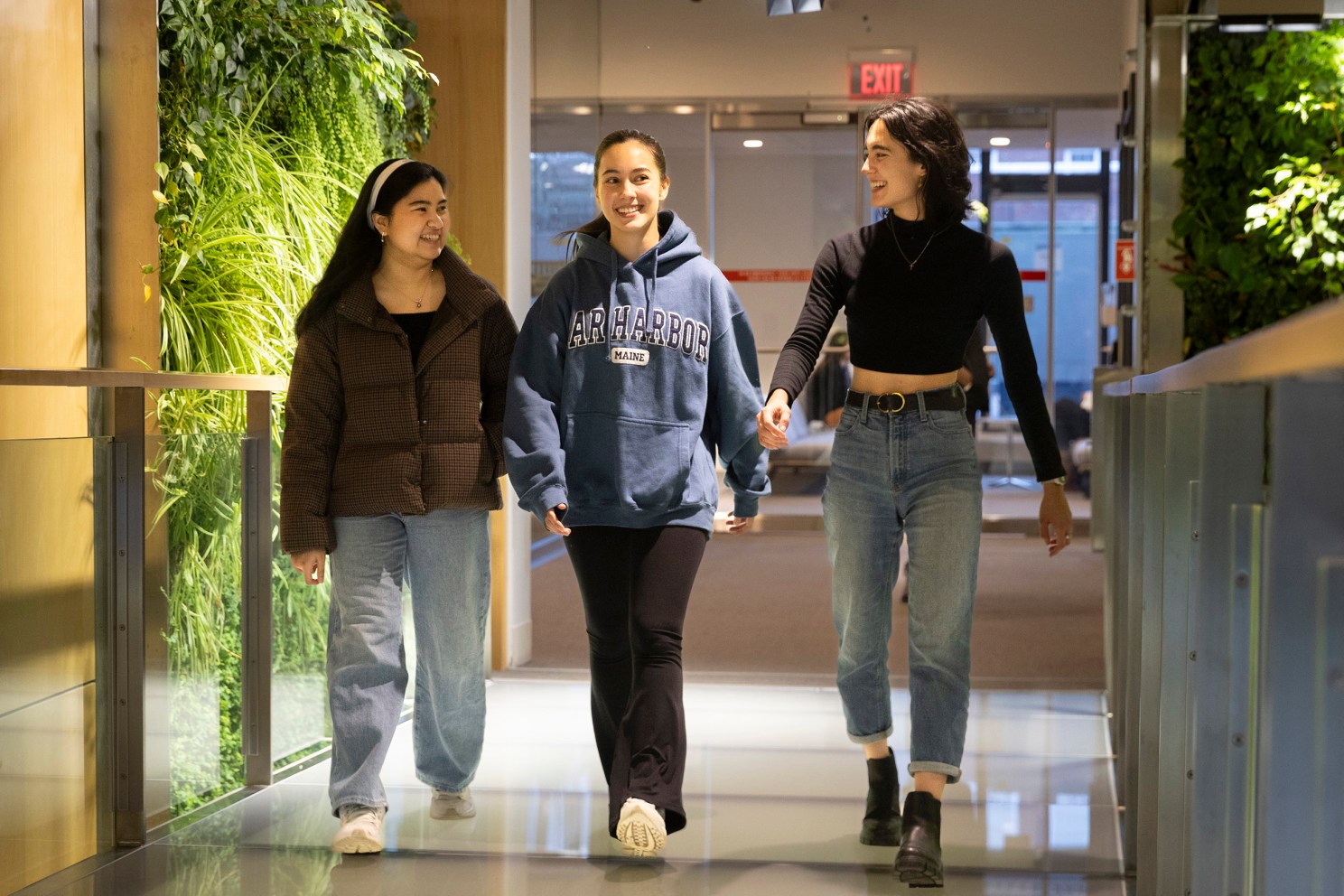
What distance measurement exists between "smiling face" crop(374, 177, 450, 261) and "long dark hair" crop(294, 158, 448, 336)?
0.02 m

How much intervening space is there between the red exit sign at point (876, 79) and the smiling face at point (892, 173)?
9.04 ft

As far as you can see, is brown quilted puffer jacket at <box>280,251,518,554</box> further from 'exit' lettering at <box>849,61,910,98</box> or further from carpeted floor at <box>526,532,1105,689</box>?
'exit' lettering at <box>849,61,910,98</box>

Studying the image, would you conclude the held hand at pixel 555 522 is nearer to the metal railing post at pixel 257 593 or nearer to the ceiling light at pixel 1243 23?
A: the metal railing post at pixel 257 593

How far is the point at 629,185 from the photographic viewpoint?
3.03m

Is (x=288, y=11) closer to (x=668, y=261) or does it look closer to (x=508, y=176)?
(x=508, y=176)

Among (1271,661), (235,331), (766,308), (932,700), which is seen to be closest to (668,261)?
(932,700)

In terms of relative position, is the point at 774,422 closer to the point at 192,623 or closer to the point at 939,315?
the point at 939,315

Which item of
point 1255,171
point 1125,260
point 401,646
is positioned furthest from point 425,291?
point 1125,260

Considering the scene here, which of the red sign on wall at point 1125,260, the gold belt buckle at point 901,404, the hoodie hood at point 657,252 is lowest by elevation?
the gold belt buckle at point 901,404

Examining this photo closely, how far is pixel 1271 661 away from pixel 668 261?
84.9 inches

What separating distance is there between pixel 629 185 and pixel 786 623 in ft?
10.4

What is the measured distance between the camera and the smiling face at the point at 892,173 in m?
2.96

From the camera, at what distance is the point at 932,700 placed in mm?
2947

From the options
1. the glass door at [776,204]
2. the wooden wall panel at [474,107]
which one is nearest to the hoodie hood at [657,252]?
Answer: the wooden wall panel at [474,107]
